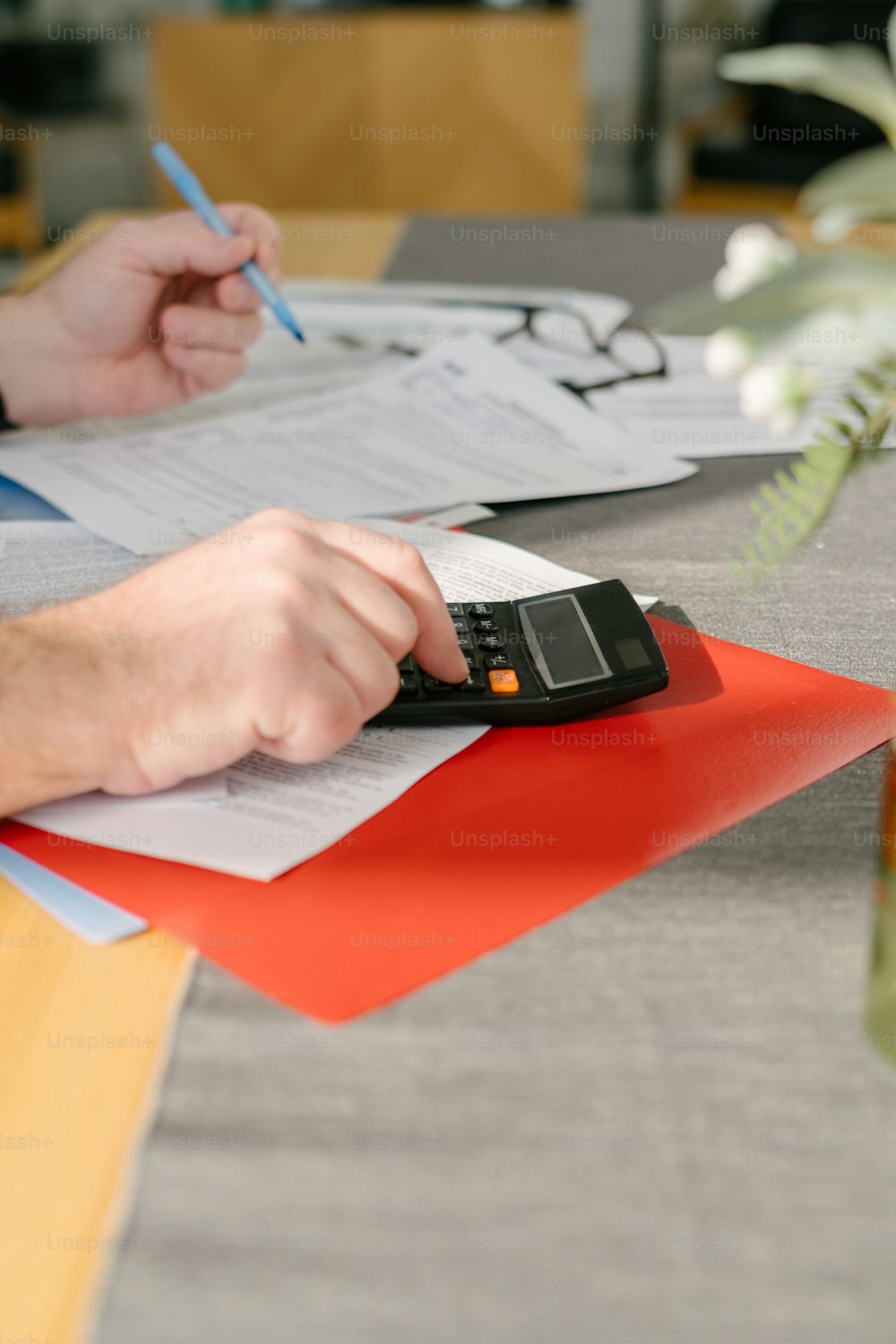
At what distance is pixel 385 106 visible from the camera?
3.56m

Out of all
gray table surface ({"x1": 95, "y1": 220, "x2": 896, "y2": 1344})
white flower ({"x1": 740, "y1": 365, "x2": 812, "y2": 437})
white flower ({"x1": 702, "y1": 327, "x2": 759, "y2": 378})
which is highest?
white flower ({"x1": 702, "y1": 327, "x2": 759, "y2": 378})

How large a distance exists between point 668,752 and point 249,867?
174 millimetres

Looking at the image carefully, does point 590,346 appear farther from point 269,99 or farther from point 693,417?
point 269,99

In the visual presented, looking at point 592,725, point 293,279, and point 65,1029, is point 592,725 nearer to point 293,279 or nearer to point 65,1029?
point 65,1029

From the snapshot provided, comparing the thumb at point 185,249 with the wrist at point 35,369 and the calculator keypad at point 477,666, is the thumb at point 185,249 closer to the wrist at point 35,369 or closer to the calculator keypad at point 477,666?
the wrist at point 35,369

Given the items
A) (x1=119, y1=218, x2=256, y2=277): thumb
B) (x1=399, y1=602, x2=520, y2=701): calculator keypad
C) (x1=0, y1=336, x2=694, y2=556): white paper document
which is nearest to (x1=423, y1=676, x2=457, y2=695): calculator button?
(x1=399, y1=602, x2=520, y2=701): calculator keypad

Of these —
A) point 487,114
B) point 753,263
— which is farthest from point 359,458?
point 487,114

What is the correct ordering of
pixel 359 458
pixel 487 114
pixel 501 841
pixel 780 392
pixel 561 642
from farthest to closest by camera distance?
pixel 487 114 < pixel 359 458 < pixel 561 642 < pixel 501 841 < pixel 780 392

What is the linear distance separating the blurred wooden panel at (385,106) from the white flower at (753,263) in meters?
3.33

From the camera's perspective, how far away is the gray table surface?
286 millimetres

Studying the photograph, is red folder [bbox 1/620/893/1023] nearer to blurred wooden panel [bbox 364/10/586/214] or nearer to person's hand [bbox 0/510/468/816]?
person's hand [bbox 0/510/468/816]

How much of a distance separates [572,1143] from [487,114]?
3538mm

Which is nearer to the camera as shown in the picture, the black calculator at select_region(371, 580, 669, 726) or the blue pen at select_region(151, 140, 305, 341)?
the black calculator at select_region(371, 580, 669, 726)

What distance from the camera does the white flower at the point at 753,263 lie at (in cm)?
31
